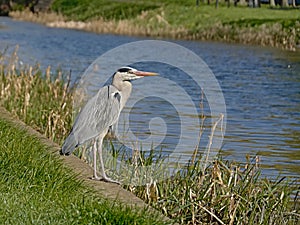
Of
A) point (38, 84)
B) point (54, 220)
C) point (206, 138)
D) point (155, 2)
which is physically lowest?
point (155, 2)

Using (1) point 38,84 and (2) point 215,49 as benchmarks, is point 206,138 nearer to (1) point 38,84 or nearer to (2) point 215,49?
(1) point 38,84

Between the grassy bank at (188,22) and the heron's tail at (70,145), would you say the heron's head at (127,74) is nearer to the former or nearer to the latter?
the heron's tail at (70,145)

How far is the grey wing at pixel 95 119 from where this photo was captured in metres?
8.17

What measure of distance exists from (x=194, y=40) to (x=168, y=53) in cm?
741

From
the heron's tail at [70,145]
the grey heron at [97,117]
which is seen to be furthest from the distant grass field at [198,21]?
the heron's tail at [70,145]

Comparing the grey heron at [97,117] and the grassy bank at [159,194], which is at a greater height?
the grey heron at [97,117]

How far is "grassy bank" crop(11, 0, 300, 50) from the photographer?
38.9m

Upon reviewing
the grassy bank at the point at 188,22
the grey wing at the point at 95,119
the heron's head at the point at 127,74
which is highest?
the heron's head at the point at 127,74

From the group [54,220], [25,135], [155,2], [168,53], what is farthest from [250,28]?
[54,220]

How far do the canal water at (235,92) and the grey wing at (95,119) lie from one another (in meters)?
4.77

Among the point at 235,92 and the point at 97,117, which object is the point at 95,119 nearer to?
the point at 97,117

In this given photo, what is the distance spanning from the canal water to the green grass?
505cm

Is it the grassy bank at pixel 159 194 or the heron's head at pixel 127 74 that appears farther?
the heron's head at pixel 127 74

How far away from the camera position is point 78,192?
7.39 meters
